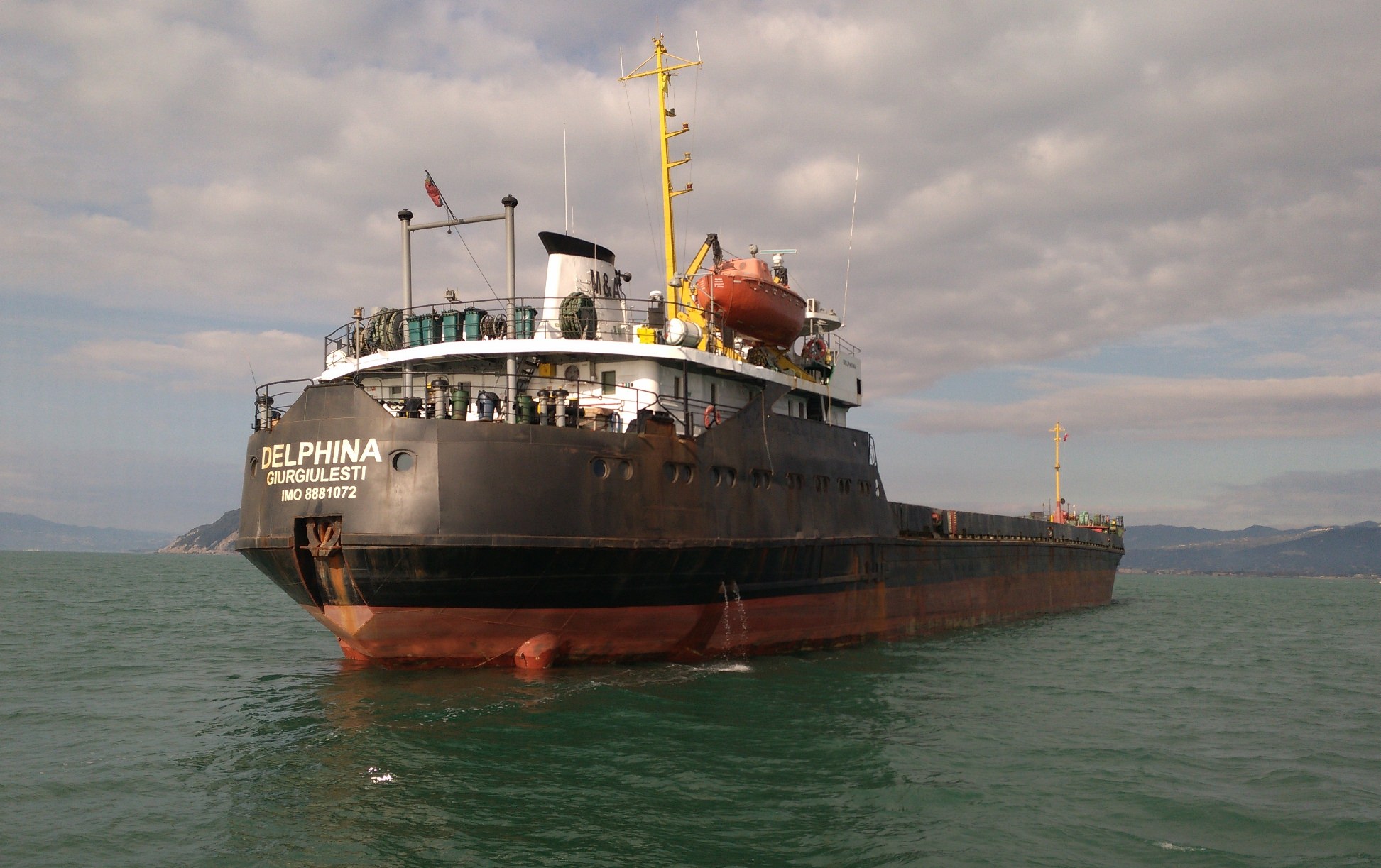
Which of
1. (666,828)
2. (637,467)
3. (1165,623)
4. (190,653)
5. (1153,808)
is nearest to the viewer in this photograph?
(666,828)

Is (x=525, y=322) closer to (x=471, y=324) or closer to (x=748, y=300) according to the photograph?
(x=471, y=324)

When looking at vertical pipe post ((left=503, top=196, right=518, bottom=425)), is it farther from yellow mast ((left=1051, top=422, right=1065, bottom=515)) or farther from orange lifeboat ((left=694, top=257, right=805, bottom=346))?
yellow mast ((left=1051, top=422, right=1065, bottom=515))

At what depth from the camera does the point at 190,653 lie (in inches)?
733

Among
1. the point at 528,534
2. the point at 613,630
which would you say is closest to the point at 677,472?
the point at 613,630

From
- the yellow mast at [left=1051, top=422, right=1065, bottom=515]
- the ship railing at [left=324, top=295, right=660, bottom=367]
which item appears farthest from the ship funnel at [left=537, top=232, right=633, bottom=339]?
the yellow mast at [left=1051, top=422, right=1065, bottom=515]

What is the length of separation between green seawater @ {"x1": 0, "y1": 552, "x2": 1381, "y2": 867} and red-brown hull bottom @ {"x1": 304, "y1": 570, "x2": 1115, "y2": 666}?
0.35 m

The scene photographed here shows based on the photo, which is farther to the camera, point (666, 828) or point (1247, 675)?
point (1247, 675)

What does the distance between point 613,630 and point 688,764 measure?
15.0 feet

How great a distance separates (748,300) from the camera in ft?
57.8

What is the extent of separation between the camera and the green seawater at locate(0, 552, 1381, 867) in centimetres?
768

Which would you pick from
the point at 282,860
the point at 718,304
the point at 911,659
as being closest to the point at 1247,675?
the point at 911,659

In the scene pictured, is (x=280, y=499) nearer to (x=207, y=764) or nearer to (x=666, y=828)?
(x=207, y=764)

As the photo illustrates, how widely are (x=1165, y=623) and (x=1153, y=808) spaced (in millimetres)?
22627

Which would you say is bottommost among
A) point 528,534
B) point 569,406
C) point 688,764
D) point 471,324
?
point 688,764
